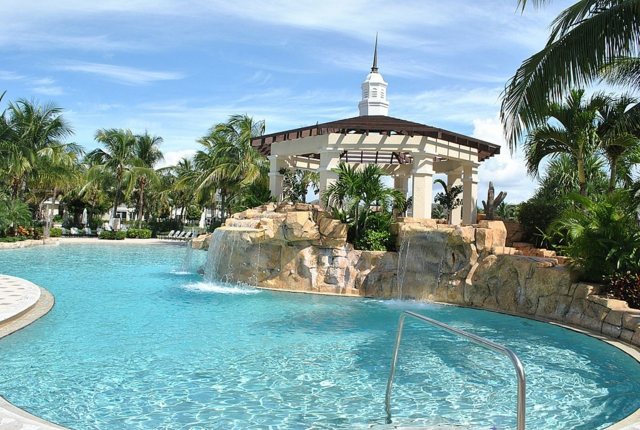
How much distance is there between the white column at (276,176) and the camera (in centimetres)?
2312

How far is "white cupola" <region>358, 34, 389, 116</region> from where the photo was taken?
23969 mm

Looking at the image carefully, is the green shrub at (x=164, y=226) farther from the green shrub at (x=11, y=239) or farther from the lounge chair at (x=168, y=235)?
the green shrub at (x=11, y=239)

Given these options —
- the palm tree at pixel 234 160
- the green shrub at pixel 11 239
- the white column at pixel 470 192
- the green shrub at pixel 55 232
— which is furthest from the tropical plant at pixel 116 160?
the white column at pixel 470 192

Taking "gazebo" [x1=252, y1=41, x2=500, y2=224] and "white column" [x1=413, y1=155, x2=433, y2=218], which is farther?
"white column" [x1=413, y1=155, x2=433, y2=218]

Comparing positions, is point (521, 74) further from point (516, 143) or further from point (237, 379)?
point (237, 379)

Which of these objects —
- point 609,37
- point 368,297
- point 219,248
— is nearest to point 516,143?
point 609,37

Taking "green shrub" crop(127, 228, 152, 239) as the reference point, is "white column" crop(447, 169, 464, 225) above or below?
above

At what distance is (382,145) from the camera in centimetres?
1920

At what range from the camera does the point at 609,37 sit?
943 cm

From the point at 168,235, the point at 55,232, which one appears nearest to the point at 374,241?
the point at 55,232

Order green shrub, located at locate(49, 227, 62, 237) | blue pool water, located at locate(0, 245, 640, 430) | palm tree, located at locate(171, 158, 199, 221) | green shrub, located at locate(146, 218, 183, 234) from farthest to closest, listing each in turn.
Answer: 1. green shrub, located at locate(146, 218, 183, 234)
2. palm tree, located at locate(171, 158, 199, 221)
3. green shrub, located at locate(49, 227, 62, 237)
4. blue pool water, located at locate(0, 245, 640, 430)

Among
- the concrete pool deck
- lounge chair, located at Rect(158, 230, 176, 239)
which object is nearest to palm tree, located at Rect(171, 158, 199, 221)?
lounge chair, located at Rect(158, 230, 176, 239)

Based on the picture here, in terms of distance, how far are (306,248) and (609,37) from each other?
954 cm

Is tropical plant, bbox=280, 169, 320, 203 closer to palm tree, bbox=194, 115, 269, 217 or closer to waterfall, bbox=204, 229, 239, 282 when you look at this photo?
palm tree, bbox=194, 115, 269, 217
